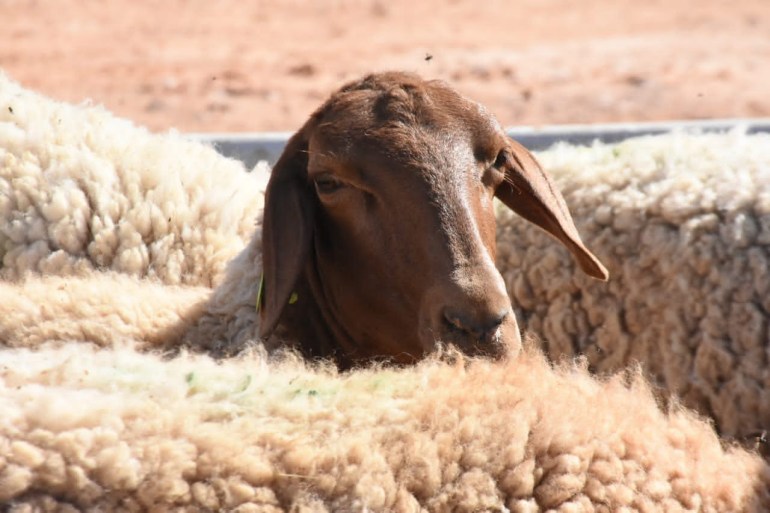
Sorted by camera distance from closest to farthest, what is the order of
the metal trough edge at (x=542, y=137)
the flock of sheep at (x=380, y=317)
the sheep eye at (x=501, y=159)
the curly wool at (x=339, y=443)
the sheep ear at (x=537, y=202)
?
the curly wool at (x=339, y=443), the flock of sheep at (x=380, y=317), the sheep eye at (x=501, y=159), the sheep ear at (x=537, y=202), the metal trough edge at (x=542, y=137)

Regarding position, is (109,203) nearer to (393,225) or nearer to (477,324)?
(393,225)

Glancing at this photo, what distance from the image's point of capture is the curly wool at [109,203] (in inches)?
174

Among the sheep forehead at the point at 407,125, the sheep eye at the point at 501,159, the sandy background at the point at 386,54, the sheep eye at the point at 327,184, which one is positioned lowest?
the sandy background at the point at 386,54

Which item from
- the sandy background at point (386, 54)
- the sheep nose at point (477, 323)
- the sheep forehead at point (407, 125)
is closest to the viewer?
the sheep nose at point (477, 323)

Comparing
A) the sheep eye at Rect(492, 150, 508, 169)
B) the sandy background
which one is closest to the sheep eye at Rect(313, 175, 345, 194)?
the sheep eye at Rect(492, 150, 508, 169)

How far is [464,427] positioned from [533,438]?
0.52ft

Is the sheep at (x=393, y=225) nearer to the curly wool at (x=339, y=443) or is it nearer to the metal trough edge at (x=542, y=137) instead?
the curly wool at (x=339, y=443)

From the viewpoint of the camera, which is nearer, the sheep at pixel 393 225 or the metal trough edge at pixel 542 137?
the sheep at pixel 393 225

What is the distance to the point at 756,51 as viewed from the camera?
16.4 m

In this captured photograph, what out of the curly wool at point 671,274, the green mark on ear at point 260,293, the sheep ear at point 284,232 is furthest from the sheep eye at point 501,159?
the green mark on ear at point 260,293

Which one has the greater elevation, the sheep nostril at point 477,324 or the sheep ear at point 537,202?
the sheep ear at point 537,202

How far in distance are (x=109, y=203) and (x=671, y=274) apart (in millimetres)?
2385

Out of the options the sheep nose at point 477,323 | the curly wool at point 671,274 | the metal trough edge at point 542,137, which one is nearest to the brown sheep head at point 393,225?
the sheep nose at point 477,323

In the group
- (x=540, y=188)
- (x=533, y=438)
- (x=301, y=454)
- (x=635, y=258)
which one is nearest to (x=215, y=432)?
(x=301, y=454)
